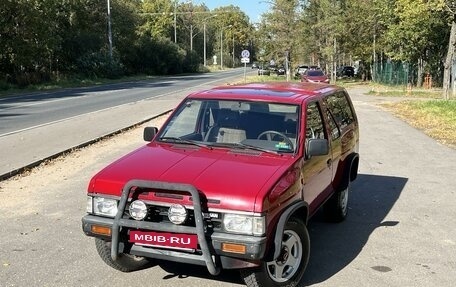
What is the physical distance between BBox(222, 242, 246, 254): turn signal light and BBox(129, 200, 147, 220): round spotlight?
25.7 inches

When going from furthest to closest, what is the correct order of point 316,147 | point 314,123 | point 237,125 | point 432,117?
point 432,117 < point 314,123 < point 237,125 < point 316,147

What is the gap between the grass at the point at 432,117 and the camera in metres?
14.6

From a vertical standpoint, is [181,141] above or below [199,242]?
above

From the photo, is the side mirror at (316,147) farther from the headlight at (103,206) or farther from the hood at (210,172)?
the headlight at (103,206)

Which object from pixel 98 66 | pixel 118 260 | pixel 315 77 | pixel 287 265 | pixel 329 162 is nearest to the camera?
pixel 287 265

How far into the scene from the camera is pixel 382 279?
468cm

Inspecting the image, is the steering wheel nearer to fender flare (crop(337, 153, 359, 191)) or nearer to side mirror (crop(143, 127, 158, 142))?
side mirror (crop(143, 127, 158, 142))

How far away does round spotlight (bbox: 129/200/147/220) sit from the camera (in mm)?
4027

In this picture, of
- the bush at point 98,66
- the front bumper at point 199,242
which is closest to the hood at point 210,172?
the front bumper at point 199,242

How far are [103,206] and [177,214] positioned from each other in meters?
0.68

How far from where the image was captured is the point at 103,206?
4.25 metres

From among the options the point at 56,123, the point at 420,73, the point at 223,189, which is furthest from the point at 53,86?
the point at 223,189

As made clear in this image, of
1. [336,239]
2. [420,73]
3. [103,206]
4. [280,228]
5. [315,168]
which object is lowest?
[336,239]

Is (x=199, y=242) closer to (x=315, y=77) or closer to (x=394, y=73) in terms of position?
(x=315, y=77)
